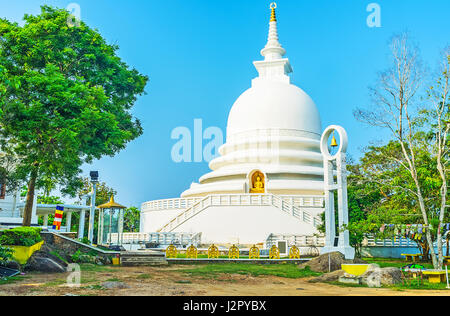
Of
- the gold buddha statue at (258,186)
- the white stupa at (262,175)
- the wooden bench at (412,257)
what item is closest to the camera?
the wooden bench at (412,257)

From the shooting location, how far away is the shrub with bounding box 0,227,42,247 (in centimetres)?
1381

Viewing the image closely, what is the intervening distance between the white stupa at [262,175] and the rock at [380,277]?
13.4 meters

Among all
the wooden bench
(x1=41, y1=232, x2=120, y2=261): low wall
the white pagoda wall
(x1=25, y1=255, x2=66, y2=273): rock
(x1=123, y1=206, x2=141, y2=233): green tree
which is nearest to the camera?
(x1=25, y1=255, x2=66, y2=273): rock

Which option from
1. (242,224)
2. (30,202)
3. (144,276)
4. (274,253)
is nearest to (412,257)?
(274,253)

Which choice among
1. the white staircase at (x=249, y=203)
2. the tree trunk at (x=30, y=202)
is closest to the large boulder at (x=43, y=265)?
the tree trunk at (x=30, y=202)

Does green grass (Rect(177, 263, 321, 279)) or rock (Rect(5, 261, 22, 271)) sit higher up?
rock (Rect(5, 261, 22, 271))

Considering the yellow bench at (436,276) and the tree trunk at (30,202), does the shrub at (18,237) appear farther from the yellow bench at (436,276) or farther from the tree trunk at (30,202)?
the yellow bench at (436,276)

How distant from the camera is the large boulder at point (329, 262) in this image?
15.1m

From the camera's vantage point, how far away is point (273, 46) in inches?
1661

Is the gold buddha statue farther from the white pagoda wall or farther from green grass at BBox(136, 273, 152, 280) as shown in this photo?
green grass at BBox(136, 273, 152, 280)

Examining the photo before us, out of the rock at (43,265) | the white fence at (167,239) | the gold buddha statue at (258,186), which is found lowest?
the rock at (43,265)

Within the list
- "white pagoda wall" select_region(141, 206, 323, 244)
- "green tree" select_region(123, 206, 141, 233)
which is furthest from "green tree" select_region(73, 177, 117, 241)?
"white pagoda wall" select_region(141, 206, 323, 244)

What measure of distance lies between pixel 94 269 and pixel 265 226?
14.0 m

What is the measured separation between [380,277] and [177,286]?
574cm
